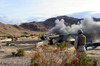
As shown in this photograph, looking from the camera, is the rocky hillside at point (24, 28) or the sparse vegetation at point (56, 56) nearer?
the sparse vegetation at point (56, 56)

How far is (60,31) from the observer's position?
157 feet

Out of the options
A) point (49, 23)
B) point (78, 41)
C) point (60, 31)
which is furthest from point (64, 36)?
point (49, 23)

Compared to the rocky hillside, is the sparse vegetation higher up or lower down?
higher up

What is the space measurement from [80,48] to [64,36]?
21628mm

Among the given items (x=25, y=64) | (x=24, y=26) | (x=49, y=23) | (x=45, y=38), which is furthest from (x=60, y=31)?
(x=49, y=23)

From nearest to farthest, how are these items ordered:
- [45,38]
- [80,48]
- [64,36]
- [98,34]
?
[80,48] → [45,38] → [64,36] → [98,34]

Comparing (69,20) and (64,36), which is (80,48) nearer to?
(64,36)

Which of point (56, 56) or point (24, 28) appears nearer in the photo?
point (56, 56)

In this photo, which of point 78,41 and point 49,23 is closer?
point 78,41

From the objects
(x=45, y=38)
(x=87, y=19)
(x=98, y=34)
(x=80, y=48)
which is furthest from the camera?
(x=87, y=19)

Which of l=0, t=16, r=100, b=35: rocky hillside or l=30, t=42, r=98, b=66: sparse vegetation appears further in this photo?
l=0, t=16, r=100, b=35: rocky hillside

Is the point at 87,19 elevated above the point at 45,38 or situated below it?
above

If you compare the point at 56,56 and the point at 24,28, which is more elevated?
the point at 56,56

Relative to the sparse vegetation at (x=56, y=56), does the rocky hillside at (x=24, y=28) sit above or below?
below
